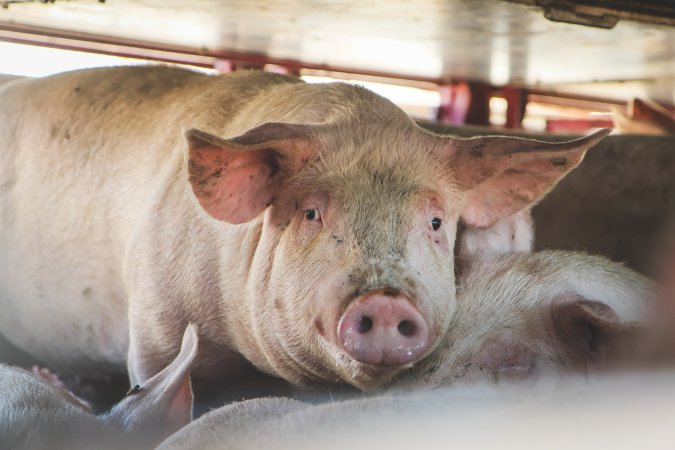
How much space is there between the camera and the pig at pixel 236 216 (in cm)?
269

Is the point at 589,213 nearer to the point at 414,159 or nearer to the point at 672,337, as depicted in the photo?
the point at 414,159

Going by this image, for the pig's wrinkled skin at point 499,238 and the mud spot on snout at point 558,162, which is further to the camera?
the pig's wrinkled skin at point 499,238

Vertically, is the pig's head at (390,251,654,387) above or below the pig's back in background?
above

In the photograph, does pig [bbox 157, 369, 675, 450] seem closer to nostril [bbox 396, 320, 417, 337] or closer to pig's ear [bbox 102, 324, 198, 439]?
pig's ear [bbox 102, 324, 198, 439]

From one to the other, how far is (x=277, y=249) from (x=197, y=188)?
0.96ft

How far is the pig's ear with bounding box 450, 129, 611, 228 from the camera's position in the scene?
2984mm

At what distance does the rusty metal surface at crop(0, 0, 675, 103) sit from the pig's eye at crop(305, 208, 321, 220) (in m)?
2.21

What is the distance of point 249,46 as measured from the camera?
666 cm

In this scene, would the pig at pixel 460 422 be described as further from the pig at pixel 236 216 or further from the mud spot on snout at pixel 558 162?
the mud spot on snout at pixel 558 162

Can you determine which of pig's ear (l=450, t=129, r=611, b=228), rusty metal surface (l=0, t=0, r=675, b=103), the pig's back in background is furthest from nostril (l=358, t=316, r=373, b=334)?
rusty metal surface (l=0, t=0, r=675, b=103)

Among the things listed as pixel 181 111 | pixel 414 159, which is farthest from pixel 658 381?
pixel 181 111

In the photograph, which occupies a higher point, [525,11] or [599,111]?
[525,11]

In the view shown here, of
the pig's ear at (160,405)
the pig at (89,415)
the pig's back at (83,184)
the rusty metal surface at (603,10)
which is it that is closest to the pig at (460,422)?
the pig at (89,415)

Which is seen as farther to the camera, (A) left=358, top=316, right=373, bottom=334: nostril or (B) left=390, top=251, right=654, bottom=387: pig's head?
(B) left=390, top=251, right=654, bottom=387: pig's head
